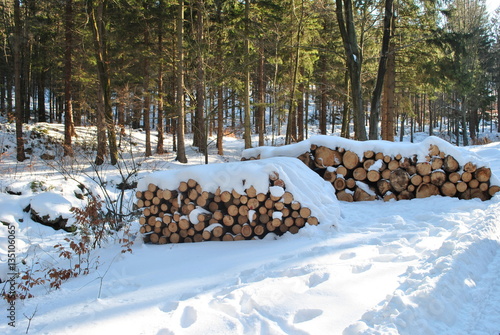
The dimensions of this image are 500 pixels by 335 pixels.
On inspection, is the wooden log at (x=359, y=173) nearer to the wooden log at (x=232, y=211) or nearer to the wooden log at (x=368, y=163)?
the wooden log at (x=368, y=163)

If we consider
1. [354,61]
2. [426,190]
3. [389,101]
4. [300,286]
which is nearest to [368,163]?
[426,190]

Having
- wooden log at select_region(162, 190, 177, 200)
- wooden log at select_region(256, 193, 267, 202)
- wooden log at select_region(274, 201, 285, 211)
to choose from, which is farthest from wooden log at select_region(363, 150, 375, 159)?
wooden log at select_region(162, 190, 177, 200)

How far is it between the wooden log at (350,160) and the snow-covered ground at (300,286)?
79.6 inches

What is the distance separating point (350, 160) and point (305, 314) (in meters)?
4.92

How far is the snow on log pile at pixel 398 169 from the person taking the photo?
20.3ft

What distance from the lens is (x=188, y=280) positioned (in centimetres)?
329

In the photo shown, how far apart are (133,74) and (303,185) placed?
16.5 meters

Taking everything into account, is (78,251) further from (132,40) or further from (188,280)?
(132,40)

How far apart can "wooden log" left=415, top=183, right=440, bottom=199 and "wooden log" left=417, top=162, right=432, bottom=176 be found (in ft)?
0.77

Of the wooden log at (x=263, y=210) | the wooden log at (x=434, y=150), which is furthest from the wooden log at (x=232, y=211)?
the wooden log at (x=434, y=150)

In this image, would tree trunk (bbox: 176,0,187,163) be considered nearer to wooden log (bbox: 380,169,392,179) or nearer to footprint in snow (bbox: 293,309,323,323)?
wooden log (bbox: 380,169,392,179)

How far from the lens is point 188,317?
2459 mm

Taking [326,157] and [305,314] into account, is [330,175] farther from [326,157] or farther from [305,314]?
[305,314]

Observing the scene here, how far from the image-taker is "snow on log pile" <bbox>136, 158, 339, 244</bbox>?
15.2ft
